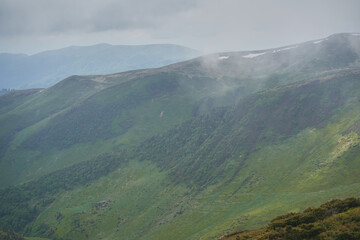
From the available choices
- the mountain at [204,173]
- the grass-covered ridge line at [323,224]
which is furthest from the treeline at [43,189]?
the grass-covered ridge line at [323,224]

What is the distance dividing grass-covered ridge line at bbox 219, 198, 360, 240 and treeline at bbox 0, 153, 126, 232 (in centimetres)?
13156

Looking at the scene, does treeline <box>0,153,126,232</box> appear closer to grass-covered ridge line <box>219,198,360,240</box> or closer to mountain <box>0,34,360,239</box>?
mountain <box>0,34,360,239</box>

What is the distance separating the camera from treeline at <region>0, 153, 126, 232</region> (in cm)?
12988

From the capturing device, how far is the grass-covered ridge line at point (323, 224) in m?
27.6

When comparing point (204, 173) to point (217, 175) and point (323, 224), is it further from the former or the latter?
point (323, 224)

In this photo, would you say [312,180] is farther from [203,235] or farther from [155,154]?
[155,154]

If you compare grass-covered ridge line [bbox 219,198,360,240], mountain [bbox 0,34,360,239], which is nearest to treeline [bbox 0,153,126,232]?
mountain [bbox 0,34,360,239]

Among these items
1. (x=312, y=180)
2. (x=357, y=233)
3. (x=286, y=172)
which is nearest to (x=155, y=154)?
(x=286, y=172)

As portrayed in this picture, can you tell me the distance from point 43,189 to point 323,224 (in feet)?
514

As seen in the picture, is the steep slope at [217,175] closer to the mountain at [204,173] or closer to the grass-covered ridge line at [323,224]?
the mountain at [204,173]

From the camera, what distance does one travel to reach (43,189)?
149 metres

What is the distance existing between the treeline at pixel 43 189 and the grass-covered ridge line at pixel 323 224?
132 meters

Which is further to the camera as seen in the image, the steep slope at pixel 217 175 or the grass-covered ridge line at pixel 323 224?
the steep slope at pixel 217 175

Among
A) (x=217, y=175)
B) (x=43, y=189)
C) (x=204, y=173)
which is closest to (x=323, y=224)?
(x=217, y=175)
